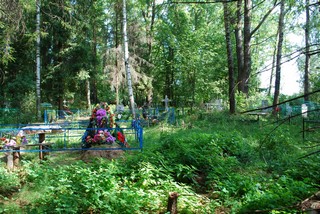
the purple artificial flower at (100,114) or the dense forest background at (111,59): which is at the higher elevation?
the dense forest background at (111,59)

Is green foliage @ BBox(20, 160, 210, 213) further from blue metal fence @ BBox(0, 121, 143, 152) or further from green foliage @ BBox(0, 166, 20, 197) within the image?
blue metal fence @ BBox(0, 121, 143, 152)

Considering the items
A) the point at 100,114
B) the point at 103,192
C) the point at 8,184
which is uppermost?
the point at 100,114

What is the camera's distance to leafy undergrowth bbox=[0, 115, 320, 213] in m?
3.59

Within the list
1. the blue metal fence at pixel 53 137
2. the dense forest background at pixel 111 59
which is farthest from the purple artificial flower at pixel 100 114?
the dense forest background at pixel 111 59

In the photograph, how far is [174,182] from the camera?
4.70 metres

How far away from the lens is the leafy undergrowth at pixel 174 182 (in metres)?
3.59

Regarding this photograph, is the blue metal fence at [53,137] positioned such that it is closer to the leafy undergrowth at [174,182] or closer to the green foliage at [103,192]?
the leafy undergrowth at [174,182]

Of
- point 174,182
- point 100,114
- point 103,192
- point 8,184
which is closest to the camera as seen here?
point 103,192

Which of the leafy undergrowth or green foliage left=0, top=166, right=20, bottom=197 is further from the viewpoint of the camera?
green foliage left=0, top=166, right=20, bottom=197

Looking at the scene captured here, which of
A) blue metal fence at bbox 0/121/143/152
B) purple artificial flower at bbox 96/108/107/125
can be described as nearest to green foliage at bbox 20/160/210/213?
blue metal fence at bbox 0/121/143/152

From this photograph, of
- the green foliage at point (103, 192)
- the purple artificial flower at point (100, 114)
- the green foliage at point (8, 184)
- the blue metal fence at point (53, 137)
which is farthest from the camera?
the purple artificial flower at point (100, 114)

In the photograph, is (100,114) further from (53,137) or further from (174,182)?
(174,182)

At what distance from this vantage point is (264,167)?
604cm

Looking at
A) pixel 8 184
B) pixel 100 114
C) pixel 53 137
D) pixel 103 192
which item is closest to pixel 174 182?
pixel 103 192
